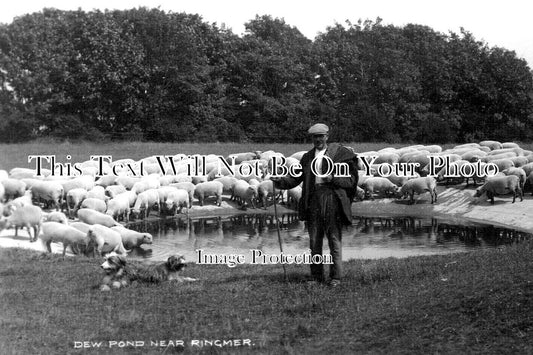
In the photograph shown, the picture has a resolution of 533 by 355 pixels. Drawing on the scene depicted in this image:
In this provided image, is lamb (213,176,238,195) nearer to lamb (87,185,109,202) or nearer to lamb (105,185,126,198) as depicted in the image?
lamb (105,185,126,198)

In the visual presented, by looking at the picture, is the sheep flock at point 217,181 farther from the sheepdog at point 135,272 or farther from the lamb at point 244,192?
the sheepdog at point 135,272

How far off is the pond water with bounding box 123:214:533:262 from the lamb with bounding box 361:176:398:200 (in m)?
2.80

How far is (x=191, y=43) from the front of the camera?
3534 centimetres

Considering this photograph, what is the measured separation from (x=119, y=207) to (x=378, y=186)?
36.8 ft

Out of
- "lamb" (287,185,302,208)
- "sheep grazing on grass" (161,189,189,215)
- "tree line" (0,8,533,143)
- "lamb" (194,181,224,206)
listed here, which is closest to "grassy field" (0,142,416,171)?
"tree line" (0,8,533,143)

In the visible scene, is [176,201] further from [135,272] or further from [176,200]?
[135,272]

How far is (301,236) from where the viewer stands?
2162 centimetres

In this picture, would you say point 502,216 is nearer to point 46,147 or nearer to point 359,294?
point 359,294

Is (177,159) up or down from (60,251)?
up

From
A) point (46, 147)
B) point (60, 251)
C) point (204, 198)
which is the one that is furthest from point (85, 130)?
point (60, 251)

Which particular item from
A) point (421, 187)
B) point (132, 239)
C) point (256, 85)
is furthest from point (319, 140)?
point (256, 85)

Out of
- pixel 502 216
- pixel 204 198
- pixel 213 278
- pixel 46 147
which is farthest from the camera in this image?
pixel 46 147

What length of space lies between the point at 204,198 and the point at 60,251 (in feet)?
39.3

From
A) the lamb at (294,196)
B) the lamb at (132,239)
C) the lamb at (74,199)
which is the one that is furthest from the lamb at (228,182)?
the lamb at (132,239)
